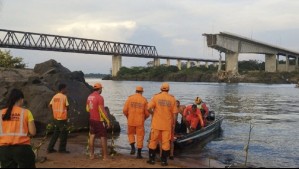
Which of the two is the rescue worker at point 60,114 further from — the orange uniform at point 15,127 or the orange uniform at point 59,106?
the orange uniform at point 15,127

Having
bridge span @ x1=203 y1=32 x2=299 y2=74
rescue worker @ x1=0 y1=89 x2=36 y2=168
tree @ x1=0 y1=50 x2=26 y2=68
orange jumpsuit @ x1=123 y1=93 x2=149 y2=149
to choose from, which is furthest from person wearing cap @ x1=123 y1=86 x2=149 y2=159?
bridge span @ x1=203 y1=32 x2=299 y2=74

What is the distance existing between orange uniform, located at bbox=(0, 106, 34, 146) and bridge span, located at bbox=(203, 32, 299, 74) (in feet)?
377

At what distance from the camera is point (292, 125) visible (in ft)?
86.8

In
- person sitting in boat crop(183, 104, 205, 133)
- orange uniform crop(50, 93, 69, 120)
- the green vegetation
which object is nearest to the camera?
orange uniform crop(50, 93, 69, 120)

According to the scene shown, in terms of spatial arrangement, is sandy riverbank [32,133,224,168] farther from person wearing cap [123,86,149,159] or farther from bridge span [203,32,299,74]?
bridge span [203,32,299,74]

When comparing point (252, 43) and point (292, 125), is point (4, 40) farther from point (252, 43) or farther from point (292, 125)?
point (292, 125)

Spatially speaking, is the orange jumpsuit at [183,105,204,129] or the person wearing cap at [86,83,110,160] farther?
the orange jumpsuit at [183,105,204,129]

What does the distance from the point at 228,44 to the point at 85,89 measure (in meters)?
109

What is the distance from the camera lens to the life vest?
738cm

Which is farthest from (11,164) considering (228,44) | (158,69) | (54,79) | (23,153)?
(158,69)

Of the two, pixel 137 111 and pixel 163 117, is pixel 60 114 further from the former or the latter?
pixel 163 117

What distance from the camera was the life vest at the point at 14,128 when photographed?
7.38 m

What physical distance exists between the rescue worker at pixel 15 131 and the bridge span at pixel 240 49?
114747 mm

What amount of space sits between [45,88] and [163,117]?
862cm
